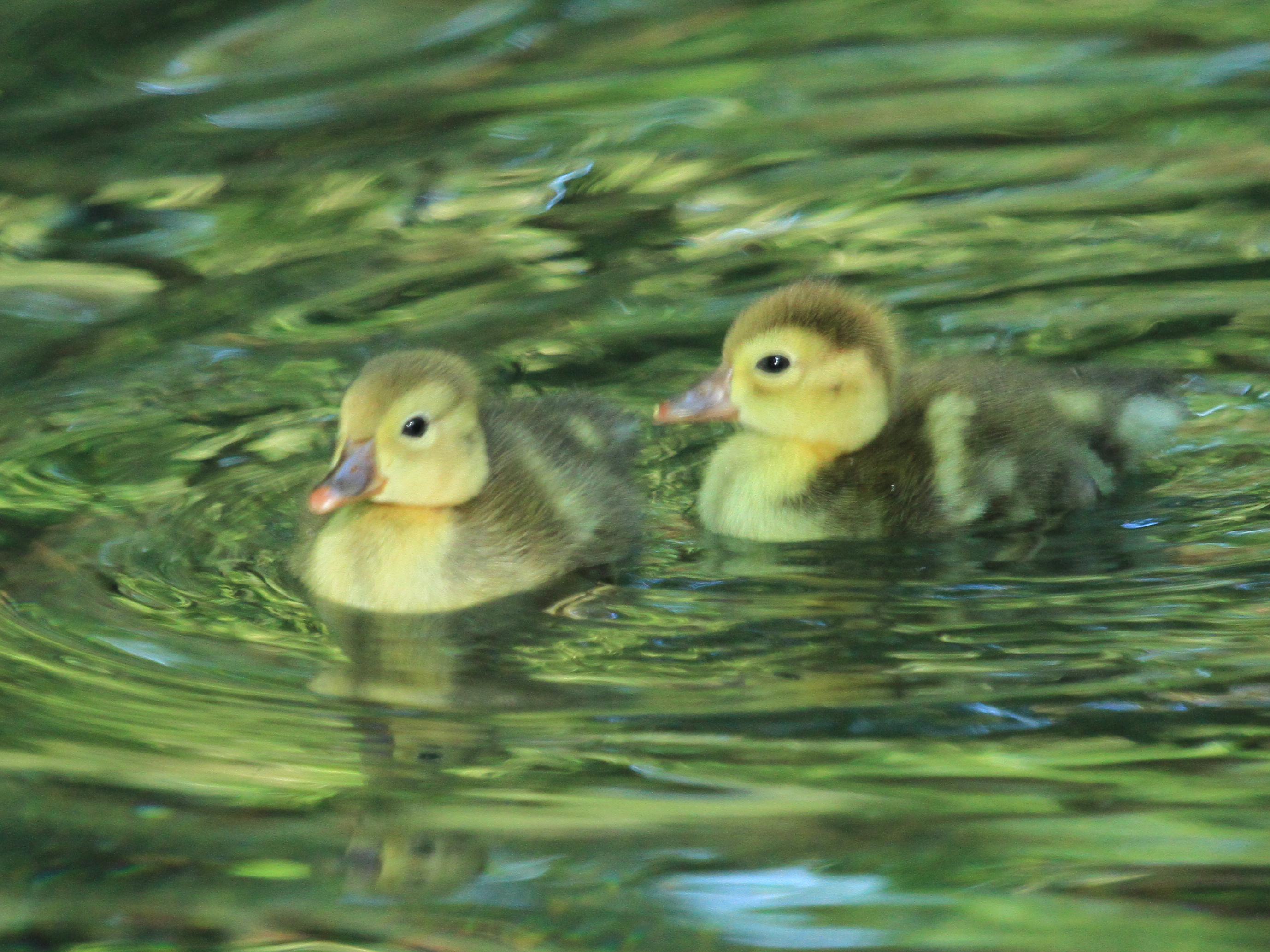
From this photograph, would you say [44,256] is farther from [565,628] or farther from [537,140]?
[565,628]

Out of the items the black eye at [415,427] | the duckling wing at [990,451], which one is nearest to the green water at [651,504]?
the duckling wing at [990,451]

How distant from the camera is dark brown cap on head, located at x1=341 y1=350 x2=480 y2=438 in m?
3.42

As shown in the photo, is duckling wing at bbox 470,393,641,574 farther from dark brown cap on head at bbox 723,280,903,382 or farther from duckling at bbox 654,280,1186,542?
dark brown cap on head at bbox 723,280,903,382

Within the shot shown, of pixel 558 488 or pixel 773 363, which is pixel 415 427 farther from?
pixel 773 363

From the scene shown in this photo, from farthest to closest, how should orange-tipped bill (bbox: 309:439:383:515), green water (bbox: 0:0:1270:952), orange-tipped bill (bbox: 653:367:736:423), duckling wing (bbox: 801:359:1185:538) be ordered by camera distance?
1. orange-tipped bill (bbox: 653:367:736:423)
2. duckling wing (bbox: 801:359:1185:538)
3. orange-tipped bill (bbox: 309:439:383:515)
4. green water (bbox: 0:0:1270:952)

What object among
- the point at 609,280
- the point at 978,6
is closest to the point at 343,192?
the point at 609,280

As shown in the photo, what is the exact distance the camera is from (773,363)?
378 centimetres

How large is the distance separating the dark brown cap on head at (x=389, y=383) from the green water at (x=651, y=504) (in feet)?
1.08

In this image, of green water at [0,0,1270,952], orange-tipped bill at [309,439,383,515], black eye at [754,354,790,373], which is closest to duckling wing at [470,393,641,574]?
green water at [0,0,1270,952]

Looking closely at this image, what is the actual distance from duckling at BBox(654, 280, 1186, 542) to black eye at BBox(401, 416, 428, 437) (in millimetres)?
517

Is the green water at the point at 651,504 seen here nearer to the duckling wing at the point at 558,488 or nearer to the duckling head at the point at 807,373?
the duckling wing at the point at 558,488

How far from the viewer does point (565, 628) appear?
131 inches

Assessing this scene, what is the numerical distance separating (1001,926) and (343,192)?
359cm

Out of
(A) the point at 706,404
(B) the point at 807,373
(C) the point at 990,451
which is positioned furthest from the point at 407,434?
(C) the point at 990,451
